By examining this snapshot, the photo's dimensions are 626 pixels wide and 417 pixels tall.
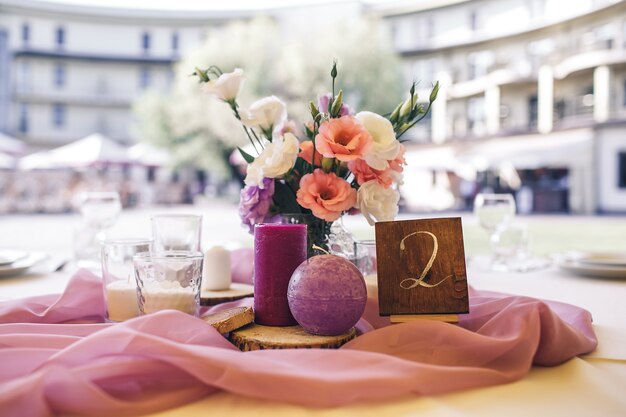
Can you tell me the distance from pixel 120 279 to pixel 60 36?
86.2 ft

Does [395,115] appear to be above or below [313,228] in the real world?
above

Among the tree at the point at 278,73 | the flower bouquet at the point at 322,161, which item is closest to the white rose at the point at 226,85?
the flower bouquet at the point at 322,161

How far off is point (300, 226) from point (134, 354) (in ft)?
1.11

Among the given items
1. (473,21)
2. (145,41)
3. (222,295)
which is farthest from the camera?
(145,41)

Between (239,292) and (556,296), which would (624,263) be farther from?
(239,292)

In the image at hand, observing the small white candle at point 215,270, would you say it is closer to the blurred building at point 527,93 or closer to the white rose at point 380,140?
the white rose at point 380,140

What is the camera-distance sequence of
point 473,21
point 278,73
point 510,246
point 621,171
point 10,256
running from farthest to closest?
1. point 473,21
2. point 278,73
3. point 621,171
4. point 510,246
5. point 10,256

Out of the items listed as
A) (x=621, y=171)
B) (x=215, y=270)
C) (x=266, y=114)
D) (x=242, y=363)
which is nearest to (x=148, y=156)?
(x=621, y=171)

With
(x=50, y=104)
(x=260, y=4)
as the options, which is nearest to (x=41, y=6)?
(x=50, y=104)

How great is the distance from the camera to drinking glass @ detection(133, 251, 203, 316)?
0.85m

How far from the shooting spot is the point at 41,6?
23.1 m

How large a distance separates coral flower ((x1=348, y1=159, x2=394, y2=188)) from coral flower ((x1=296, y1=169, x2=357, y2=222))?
28 millimetres

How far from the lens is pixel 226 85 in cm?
103

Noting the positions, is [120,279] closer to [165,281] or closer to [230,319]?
[165,281]
